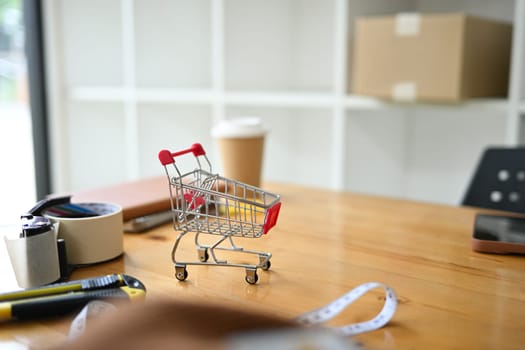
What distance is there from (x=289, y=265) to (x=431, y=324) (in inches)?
10.1

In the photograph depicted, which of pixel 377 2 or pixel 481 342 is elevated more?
pixel 377 2

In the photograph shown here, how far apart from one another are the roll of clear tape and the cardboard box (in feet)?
3.98

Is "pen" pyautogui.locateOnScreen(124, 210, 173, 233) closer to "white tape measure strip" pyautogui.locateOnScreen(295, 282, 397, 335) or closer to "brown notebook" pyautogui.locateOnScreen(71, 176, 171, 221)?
"brown notebook" pyautogui.locateOnScreen(71, 176, 171, 221)

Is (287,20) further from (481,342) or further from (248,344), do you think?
(248,344)

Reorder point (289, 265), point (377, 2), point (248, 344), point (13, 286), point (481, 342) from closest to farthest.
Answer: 1. point (248, 344)
2. point (481, 342)
3. point (13, 286)
4. point (289, 265)
5. point (377, 2)

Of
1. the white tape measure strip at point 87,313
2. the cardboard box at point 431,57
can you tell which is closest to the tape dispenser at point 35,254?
the white tape measure strip at point 87,313

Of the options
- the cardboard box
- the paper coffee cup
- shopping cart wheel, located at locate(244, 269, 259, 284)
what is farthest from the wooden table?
the cardboard box

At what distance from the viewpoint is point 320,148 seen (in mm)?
2473

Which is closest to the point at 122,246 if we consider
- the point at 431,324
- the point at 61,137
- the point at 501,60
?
the point at 431,324

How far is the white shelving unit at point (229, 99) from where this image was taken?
6.79 feet

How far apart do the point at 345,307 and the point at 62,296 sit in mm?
328

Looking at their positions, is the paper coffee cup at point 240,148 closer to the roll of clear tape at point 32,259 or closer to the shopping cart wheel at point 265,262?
the shopping cart wheel at point 265,262

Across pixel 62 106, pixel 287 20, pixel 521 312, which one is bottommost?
pixel 521 312

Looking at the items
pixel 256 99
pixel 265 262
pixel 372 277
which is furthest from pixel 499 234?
pixel 256 99
